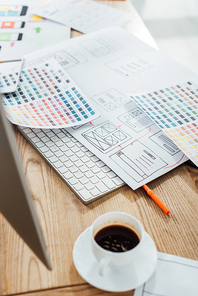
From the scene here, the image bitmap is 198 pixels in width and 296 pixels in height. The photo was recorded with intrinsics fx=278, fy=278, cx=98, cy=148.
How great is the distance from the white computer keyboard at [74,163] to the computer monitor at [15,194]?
26cm

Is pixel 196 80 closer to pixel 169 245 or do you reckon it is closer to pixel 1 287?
pixel 169 245

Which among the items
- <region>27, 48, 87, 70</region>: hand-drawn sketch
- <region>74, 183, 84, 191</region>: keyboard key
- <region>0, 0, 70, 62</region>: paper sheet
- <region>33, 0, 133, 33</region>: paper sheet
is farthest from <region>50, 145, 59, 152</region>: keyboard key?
<region>33, 0, 133, 33</region>: paper sheet

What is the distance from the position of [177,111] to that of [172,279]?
39 centimetres

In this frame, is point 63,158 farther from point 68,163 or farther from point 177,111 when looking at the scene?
point 177,111

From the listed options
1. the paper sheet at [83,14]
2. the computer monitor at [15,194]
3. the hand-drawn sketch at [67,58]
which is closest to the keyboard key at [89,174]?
the computer monitor at [15,194]

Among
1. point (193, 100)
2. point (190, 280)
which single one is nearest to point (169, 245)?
point (190, 280)

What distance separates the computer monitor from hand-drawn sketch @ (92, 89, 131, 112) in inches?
18.8

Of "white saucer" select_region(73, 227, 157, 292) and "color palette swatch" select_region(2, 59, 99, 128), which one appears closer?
"white saucer" select_region(73, 227, 157, 292)

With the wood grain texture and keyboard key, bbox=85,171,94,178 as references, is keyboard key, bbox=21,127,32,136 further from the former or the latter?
the wood grain texture

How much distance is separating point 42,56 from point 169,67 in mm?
386

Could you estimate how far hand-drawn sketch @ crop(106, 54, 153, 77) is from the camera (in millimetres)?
796

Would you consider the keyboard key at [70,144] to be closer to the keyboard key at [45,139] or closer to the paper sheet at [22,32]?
the keyboard key at [45,139]

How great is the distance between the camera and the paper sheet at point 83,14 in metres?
1.05

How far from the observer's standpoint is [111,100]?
27.7 inches
